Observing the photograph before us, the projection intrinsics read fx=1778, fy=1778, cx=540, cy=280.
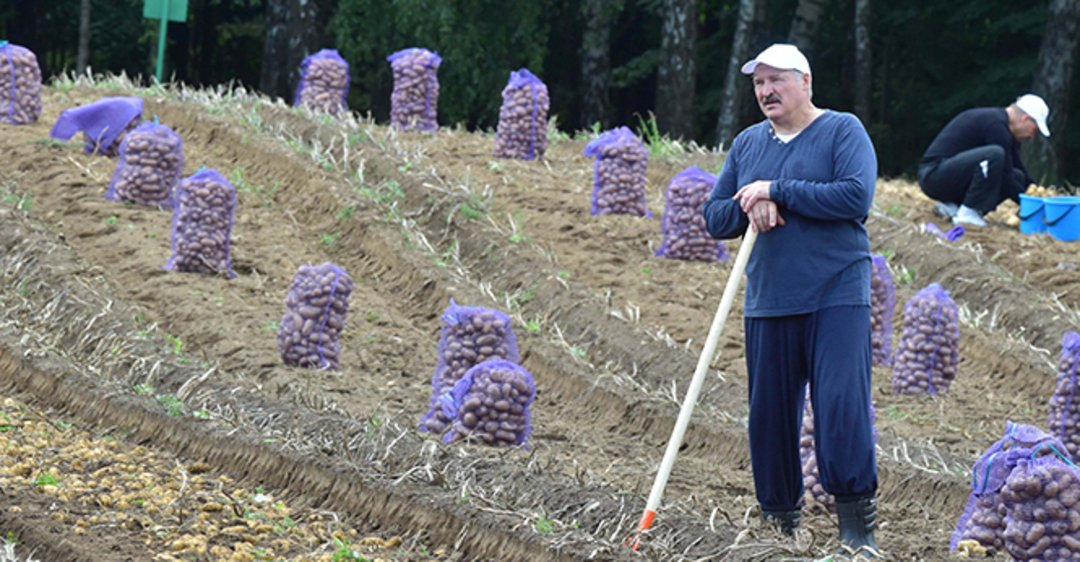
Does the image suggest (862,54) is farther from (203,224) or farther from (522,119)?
(203,224)

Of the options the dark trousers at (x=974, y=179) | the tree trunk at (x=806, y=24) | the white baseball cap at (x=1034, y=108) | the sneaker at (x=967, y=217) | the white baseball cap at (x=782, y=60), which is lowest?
the sneaker at (x=967, y=217)

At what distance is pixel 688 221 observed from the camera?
11336 mm

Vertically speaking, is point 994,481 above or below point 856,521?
above

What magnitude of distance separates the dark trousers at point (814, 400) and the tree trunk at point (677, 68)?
16.1 metres

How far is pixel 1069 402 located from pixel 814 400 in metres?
2.10

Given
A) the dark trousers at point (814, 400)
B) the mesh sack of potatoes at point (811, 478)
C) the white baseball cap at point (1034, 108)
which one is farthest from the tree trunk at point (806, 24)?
the dark trousers at point (814, 400)

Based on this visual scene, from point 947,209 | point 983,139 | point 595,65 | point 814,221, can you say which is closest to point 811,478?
point 814,221

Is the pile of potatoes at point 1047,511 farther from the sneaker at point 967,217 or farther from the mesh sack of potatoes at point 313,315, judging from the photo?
the sneaker at point 967,217

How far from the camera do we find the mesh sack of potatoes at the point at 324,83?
49.4 ft

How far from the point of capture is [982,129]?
44.8 feet

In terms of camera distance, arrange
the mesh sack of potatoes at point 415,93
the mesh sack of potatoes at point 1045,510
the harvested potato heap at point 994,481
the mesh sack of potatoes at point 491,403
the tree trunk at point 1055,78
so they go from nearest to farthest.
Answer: the mesh sack of potatoes at point 1045,510 → the harvested potato heap at point 994,481 → the mesh sack of potatoes at point 491,403 → the mesh sack of potatoes at point 415,93 → the tree trunk at point 1055,78

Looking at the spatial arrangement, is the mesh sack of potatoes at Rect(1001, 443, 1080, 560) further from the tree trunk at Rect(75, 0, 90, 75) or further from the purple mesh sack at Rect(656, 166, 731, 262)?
the tree trunk at Rect(75, 0, 90, 75)

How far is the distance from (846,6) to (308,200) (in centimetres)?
1753

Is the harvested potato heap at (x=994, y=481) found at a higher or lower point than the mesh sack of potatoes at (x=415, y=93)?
lower
